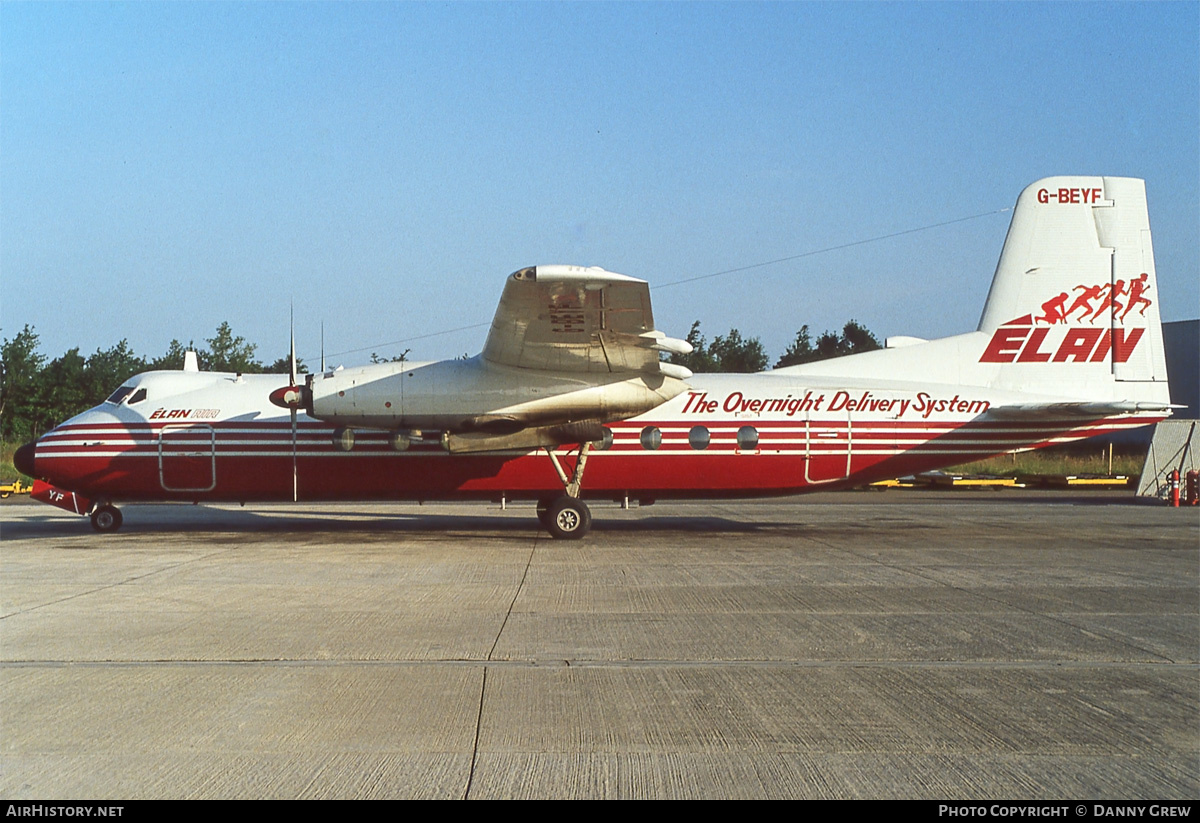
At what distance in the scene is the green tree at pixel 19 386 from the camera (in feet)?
144

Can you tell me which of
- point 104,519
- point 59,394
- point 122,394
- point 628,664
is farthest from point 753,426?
point 59,394

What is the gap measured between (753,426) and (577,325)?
461 centimetres

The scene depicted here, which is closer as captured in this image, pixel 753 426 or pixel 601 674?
pixel 601 674

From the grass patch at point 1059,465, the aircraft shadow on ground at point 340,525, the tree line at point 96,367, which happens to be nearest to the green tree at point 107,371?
the tree line at point 96,367

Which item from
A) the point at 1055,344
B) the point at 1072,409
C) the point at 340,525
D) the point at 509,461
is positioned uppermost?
the point at 1055,344

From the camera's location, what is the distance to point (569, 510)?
16234mm

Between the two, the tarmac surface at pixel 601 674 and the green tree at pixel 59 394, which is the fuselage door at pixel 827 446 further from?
the green tree at pixel 59 394

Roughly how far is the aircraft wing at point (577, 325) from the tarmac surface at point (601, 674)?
3147 mm

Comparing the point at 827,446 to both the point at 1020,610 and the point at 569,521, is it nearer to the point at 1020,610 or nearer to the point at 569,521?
the point at 569,521

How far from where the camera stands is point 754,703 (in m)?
6.09

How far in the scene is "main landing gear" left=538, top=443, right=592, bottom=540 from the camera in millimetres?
16219

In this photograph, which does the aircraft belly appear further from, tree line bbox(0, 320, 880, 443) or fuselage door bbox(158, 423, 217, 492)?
tree line bbox(0, 320, 880, 443)

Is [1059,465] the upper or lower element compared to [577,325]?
lower
